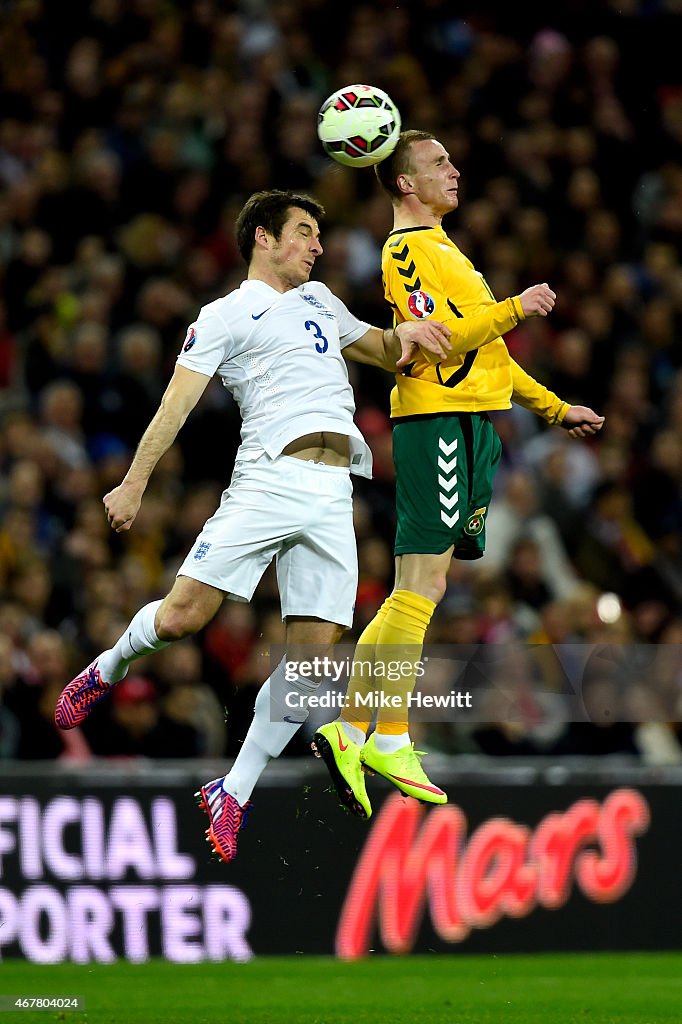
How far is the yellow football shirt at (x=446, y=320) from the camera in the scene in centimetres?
734

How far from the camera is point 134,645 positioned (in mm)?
7320

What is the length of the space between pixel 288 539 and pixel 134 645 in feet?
2.49

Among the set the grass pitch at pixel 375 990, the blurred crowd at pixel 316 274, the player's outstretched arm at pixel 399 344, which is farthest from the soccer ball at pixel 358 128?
the grass pitch at pixel 375 990

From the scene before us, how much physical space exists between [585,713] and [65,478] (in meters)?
3.63

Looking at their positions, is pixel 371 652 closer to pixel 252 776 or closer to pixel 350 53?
pixel 252 776

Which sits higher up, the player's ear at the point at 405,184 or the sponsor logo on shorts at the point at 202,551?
the player's ear at the point at 405,184

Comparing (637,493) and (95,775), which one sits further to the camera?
(637,493)

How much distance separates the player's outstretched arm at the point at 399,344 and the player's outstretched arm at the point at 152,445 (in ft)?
2.73

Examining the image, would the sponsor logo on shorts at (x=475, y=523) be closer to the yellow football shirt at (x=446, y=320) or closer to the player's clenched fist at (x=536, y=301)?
the yellow football shirt at (x=446, y=320)

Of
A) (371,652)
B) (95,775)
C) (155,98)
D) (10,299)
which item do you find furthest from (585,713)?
(155,98)

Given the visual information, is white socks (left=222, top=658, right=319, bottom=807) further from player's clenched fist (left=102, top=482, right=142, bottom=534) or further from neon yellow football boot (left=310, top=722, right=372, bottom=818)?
player's clenched fist (left=102, top=482, right=142, bottom=534)

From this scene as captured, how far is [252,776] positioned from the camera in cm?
755

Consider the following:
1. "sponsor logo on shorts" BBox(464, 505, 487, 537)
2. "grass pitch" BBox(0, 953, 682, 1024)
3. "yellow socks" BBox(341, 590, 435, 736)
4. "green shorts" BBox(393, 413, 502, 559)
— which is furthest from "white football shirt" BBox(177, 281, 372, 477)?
"grass pitch" BBox(0, 953, 682, 1024)

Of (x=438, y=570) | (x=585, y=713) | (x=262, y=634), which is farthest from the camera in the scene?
(x=585, y=713)
